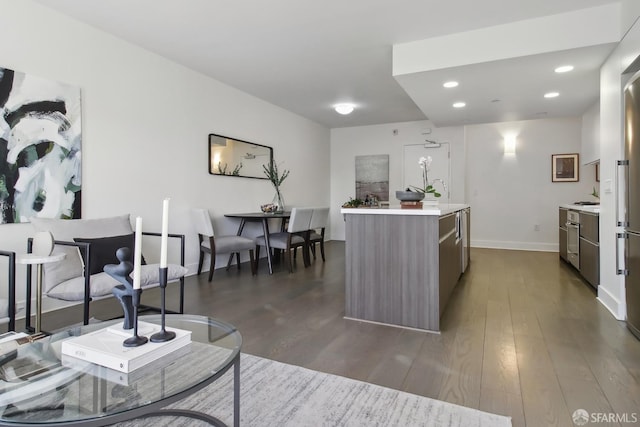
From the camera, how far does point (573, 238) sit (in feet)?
15.1

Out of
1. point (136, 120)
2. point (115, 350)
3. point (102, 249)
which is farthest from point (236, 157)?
point (115, 350)

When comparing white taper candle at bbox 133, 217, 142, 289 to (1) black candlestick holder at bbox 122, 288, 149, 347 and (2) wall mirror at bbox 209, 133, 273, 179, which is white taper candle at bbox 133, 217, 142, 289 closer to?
(1) black candlestick holder at bbox 122, 288, 149, 347

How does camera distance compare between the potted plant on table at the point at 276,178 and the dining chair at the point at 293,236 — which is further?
Answer: the potted plant on table at the point at 276,178

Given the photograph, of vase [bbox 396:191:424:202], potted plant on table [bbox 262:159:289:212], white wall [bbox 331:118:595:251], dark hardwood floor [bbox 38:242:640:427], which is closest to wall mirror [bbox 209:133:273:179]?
potted plant on table [bbox 262:159:289:212]

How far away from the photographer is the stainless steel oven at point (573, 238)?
439 cm

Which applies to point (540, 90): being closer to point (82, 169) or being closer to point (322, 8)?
point (322, 8)

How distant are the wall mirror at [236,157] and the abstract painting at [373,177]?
2.51 meters

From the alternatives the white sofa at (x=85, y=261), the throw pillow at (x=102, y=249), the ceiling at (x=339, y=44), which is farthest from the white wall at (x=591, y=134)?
the throw pillow at (x=102, y=249)

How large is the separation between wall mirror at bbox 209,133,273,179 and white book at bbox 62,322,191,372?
368 cm

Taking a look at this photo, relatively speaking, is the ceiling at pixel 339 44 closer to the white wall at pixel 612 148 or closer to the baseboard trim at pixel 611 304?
the white wall at pixel 612 148

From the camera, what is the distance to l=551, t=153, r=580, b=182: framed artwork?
248 inches

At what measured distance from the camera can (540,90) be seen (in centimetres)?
425

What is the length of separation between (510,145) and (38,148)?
23.2 ft

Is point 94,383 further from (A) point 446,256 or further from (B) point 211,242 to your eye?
(B) point 211,242
